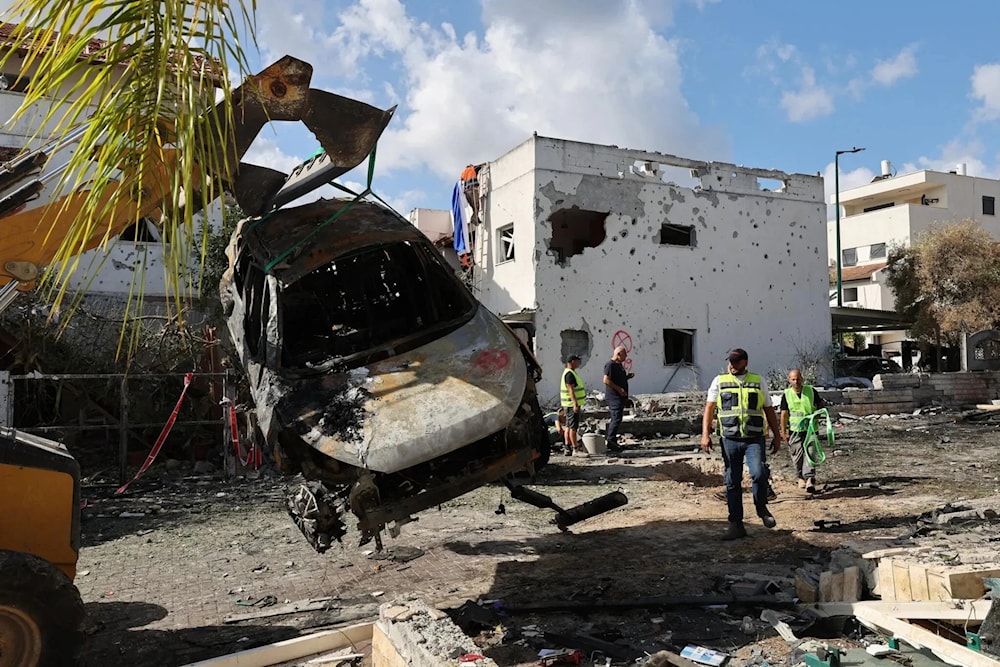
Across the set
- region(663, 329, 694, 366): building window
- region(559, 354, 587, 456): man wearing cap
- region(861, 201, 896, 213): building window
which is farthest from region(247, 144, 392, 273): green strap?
region(861, 201, 896, 213): building window

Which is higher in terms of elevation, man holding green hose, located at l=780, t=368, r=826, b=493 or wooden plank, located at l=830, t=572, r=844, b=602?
man holding green hose, located at l=780, t=368, r=826, b=493

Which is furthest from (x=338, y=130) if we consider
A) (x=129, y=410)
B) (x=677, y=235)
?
(x=677, y=235)

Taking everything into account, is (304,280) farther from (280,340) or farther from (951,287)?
(951,287)

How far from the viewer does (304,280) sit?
642cm

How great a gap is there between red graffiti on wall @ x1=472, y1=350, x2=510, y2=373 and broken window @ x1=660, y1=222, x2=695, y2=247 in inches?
696

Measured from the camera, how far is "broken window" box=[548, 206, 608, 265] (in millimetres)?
23312

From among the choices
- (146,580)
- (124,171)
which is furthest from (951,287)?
(124,171)

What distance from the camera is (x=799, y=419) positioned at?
8984mm

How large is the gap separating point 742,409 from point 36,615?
5536mm

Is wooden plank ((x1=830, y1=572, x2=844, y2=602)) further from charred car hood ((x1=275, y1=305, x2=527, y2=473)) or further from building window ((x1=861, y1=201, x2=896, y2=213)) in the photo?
building window ((x1=861, y1=201, x2=896, y2=213))

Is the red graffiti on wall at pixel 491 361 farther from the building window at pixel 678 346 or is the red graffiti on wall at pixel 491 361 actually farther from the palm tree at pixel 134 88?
the building window at pixel 678 346

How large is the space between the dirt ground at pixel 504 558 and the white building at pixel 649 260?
401 inches

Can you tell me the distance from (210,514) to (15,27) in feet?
25.1

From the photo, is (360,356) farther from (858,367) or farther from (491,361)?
(858,367)
